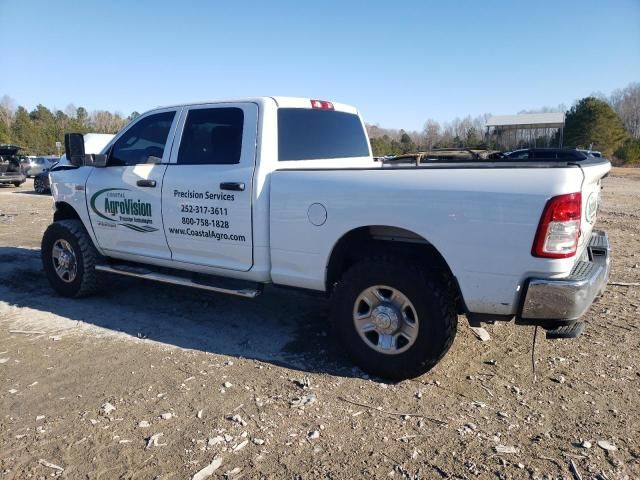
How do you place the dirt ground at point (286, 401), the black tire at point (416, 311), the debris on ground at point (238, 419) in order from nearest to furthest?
1. the dirt ground at point (286, 401)
2. the debris on ground at point (238, 419)
3. the black tire at point (416, 311)

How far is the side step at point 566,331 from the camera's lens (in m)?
3.18

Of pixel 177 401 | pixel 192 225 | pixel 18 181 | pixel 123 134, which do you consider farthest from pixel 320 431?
pixel 18 181

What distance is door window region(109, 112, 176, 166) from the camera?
477 centimetres

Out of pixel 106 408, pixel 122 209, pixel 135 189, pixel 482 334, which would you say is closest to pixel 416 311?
pixel 482 334

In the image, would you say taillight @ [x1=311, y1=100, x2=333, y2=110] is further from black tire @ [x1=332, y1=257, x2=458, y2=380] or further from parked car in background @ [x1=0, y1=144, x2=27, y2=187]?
parked car in background @ [x1=0, y1=144, x2=27, y2=187]

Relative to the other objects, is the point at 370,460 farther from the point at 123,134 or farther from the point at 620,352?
the point at 123,134

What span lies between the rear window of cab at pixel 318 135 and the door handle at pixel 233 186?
44cm

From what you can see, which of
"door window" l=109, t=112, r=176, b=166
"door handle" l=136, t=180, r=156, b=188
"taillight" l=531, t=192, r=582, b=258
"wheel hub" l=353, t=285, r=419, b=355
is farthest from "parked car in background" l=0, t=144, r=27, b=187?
"taillight" l=531, t=192, r=582, b=258

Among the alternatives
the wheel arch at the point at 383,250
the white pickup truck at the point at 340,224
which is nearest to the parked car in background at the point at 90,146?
the white pickup truck at the point at 340,224

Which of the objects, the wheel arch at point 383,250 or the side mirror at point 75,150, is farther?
the side mirror at point 75,150

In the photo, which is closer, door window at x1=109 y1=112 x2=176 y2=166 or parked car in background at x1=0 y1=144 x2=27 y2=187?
door window at x1=109 y1=112 x2=176 y2=166

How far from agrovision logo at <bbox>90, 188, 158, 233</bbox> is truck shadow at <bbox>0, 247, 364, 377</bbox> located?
36.0 inches

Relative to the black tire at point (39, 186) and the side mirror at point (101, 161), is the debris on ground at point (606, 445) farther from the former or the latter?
the black tire at point (39, 186)

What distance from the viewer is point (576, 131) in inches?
1690
